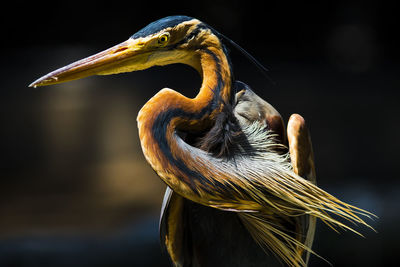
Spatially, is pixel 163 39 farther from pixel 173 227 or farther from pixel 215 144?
pixel 173 227

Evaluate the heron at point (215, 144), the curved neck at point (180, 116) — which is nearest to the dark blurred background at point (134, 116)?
the heron at point (215, 144)

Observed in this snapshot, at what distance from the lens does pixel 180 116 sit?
973 mm

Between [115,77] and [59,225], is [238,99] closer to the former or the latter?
[59,225]

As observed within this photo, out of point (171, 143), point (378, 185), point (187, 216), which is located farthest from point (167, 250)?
point (378, 185)

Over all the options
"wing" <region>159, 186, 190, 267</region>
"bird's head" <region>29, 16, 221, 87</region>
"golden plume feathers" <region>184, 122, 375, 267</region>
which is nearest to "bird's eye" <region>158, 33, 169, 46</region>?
"bird's head" <region>29, 16, 221, 87</region>

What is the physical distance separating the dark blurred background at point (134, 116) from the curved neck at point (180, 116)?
1635 mm

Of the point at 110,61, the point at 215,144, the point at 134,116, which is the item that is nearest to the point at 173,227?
the point at 215,144

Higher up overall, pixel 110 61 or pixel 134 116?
pixel 110 61

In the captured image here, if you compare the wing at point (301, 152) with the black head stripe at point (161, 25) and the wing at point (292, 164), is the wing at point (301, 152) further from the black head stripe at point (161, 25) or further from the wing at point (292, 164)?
the black head stripe at point (161, 25)

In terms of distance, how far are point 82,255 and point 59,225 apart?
0.71 ft

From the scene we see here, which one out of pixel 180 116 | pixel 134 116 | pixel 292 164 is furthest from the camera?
pixel 134 116

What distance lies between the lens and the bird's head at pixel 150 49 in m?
0.99

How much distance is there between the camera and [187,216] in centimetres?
121

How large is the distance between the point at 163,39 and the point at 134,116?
8.61 feet
